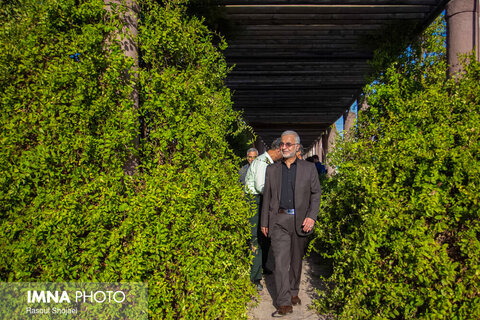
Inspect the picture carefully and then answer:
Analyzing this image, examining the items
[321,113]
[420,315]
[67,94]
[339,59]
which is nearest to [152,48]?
[67,94]

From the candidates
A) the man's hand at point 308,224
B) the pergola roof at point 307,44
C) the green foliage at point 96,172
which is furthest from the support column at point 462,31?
the green foliage at point 96,172

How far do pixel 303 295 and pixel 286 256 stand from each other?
1006mm

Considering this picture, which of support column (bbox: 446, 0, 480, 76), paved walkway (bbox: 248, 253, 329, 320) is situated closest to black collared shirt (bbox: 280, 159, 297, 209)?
paved walkway (bbox: 248, 253, 329, 320)

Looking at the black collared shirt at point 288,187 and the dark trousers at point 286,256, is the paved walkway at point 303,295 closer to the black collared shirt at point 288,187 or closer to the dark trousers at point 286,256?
the dark trousers at point 286,256

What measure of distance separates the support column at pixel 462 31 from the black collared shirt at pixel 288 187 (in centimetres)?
259

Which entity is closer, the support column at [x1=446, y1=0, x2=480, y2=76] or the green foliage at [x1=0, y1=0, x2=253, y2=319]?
the green foliage at [x1=0, y1=0, x2=253, y2=319]

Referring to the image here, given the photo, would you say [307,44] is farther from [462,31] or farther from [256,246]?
[256,246]

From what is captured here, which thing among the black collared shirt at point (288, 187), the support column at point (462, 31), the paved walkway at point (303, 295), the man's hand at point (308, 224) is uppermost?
the support column at point (462, 31)

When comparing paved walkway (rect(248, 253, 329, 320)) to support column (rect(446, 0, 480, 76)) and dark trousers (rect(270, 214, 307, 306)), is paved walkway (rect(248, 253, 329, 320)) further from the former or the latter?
support column (rect(446, 0, 480, 76))

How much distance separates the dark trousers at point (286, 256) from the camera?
3.55 meters

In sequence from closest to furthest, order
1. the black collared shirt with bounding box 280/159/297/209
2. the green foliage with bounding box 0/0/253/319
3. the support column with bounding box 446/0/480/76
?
1. the green foliage with bounding box 0/0/253/319
2. the black collared shirt with bounding box 280/159/297/209
3. the support column with bounding box 446/0/480/76

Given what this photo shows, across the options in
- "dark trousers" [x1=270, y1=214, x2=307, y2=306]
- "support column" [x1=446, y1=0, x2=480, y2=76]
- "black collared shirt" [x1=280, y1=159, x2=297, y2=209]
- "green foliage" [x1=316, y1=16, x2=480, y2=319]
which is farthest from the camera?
"support column" [x1=446, y1=0, x2=480, y2=76]

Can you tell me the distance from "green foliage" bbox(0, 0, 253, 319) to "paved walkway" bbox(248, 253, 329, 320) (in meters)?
0.53

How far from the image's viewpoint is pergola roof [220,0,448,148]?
5285 millimetres
